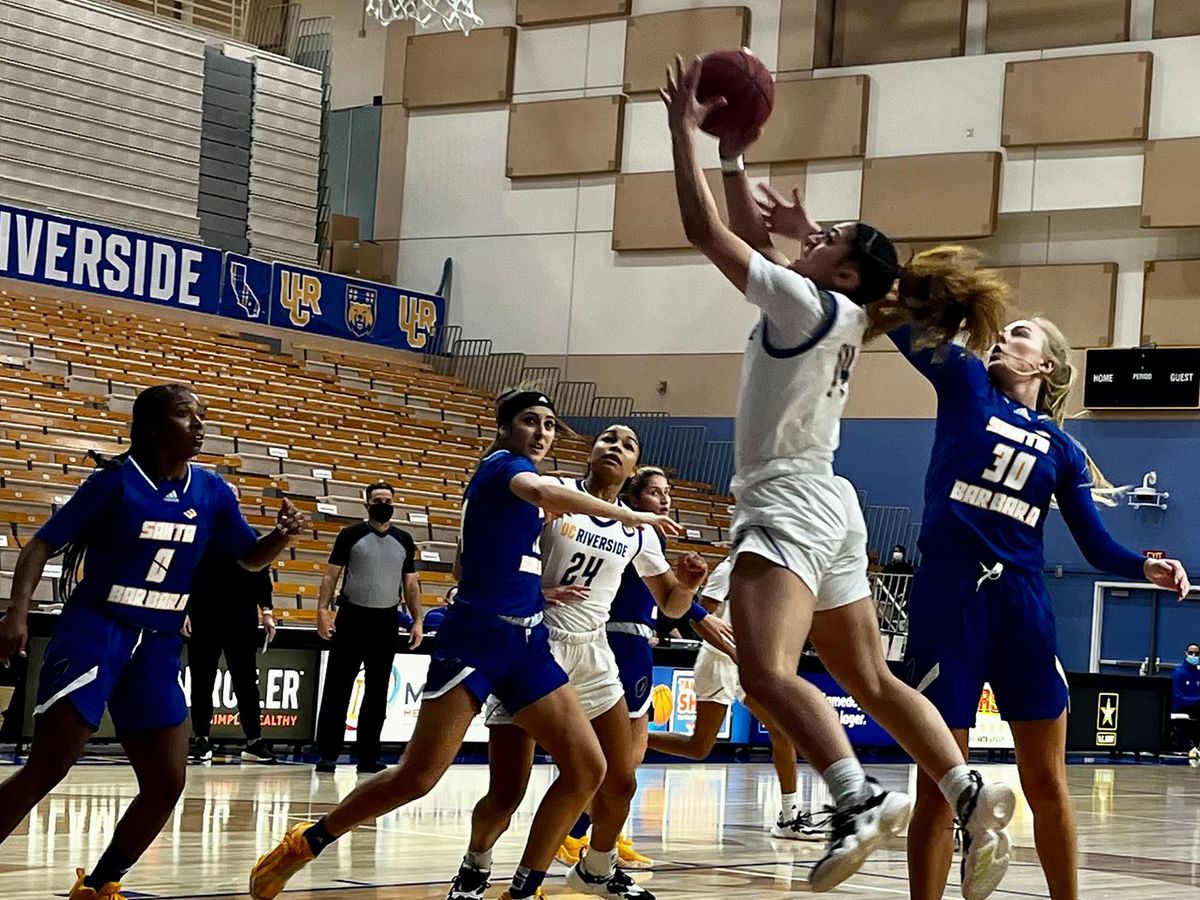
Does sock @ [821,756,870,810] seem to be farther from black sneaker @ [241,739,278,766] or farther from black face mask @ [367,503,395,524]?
black sneaker @ [241,739,278,766]

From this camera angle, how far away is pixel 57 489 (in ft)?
53.2

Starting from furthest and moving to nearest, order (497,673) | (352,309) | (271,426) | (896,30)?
(352,309), (896,30), (271,426), (497,673)

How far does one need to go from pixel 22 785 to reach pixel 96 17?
68.9ft

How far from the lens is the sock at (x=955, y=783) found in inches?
174

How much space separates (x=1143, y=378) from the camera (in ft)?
73.6

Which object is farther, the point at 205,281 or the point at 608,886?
the point at 205,281

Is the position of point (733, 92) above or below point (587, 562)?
above

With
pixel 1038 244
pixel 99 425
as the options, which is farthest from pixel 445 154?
pixel 99 425

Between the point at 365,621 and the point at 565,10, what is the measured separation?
1661 centimetres

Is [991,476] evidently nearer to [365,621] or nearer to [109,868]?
[109,868]

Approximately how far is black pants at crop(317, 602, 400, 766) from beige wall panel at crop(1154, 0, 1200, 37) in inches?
591

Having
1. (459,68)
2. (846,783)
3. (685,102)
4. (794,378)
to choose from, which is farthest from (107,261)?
(846,783)

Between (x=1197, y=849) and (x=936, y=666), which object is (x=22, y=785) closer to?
(x=936, y=666)

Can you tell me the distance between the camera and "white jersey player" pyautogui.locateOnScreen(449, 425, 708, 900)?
655 centimetres
